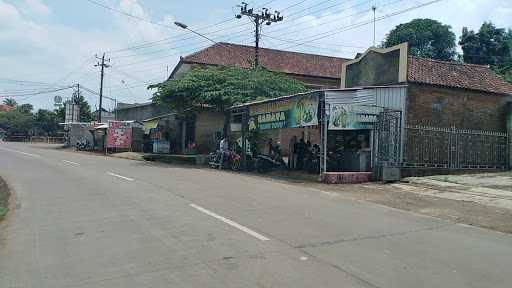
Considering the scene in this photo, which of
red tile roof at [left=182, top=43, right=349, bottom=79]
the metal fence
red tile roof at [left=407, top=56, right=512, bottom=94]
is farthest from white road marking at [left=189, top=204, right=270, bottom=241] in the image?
red tile roof at [left=182, top=43, right=349, bottom=79]

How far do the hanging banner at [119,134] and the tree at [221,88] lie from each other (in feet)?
45.6

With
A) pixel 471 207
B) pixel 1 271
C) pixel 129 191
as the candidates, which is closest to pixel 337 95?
pixel 471 207

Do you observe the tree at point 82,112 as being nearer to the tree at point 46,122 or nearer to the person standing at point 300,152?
the tree at point 46,122

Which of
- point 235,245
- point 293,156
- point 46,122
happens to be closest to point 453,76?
point 293,156

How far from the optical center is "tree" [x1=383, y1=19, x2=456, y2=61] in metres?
55.5

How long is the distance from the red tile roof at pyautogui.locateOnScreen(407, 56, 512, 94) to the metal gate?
251 centimetres

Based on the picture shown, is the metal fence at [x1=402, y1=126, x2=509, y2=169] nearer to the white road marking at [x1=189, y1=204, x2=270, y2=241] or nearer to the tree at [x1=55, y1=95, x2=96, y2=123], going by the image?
the white road marking at [x1=189, y1=204, x2=270, y2=241]

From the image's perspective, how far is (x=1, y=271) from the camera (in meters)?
6.47

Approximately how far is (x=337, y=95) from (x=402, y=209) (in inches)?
314

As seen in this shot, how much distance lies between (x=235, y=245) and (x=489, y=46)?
162ft

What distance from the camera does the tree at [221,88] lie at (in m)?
28.2

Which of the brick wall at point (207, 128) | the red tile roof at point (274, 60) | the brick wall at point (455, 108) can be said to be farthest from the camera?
the red tile roof at point (274, 60)

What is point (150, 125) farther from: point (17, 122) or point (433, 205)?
point (17, 122)

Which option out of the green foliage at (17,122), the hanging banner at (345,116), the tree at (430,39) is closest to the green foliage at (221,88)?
the hanging banner at (345,116)
